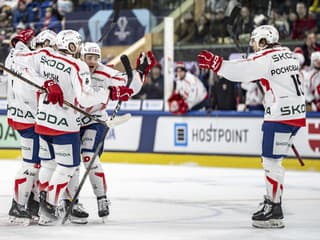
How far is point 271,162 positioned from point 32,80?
1.97 meters

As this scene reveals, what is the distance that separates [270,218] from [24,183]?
6.38ft

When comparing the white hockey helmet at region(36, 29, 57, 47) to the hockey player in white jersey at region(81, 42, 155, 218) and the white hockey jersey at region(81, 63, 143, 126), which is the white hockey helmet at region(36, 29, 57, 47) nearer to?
the hockey player in white jersey at region(81, 42, 155, 218)

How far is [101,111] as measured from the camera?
766cm

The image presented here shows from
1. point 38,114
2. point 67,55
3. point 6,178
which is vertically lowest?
point 6,178

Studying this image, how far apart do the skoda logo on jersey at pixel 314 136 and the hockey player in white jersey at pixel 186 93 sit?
1.83 m

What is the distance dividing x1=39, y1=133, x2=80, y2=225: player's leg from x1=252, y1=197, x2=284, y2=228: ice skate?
146 cm

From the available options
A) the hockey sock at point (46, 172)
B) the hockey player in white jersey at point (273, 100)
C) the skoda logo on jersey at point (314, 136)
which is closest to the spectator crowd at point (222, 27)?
the skoda logo on jersey at point (314, 136)

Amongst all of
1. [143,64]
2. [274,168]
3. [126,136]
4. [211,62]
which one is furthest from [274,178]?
[126,136]

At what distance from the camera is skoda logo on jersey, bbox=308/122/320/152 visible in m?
12.2

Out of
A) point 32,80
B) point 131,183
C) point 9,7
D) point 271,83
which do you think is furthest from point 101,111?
point 9,7

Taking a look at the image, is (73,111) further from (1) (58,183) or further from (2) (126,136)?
(2) (126,136)

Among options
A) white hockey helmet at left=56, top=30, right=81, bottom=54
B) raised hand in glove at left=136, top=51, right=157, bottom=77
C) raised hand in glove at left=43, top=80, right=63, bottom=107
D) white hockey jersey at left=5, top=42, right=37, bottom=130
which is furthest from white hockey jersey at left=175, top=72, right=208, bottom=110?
raised hand in glove at left=43, top=80, right=63, bottom=107

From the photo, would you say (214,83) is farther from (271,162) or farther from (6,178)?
(271,162)

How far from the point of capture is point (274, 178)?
730 cm
